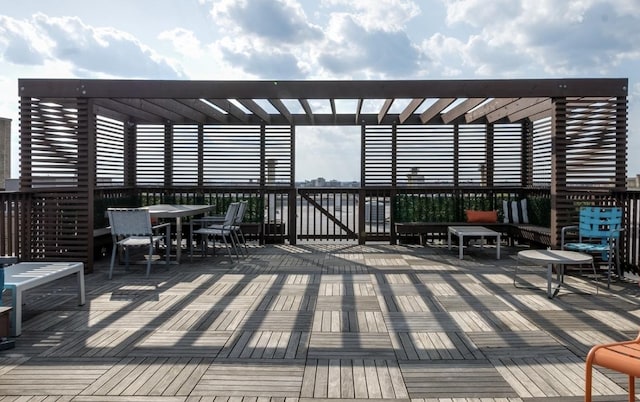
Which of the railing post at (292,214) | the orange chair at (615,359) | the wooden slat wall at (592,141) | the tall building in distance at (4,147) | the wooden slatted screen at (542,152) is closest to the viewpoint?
the orange chair at (615,359)

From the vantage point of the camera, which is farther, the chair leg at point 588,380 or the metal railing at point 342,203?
the metal railing at point 342,203

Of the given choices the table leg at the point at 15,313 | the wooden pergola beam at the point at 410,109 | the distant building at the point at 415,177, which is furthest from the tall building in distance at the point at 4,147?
the table leg at the point at 15,313

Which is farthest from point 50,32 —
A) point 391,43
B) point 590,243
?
point 590,243

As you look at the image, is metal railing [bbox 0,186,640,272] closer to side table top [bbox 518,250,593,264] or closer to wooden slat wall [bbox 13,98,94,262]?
wooden slat wall [bbox 13,98,94,262]

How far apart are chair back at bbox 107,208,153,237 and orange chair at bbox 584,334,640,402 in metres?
4.80

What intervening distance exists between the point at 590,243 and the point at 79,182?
695cm

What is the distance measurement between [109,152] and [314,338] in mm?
6743

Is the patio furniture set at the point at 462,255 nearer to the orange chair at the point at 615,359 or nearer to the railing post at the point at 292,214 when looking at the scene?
the orange chair at the point at 615,359

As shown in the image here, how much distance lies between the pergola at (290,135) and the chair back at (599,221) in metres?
Answer: 0.39

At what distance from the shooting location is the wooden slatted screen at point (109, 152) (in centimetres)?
786

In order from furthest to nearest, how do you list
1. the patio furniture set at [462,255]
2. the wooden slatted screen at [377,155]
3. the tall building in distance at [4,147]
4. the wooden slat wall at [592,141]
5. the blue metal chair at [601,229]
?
1. the tall building in distance at [4,147]
2. the wooden slatted screen at [377,155]
3. the wooden slat wall at [592,141]
4. the blue metal chair at [601,229]
5. the patio furniture set at [462,255]

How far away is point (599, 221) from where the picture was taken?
5176 mm

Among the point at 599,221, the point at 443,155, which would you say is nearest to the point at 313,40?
the point at 443,155

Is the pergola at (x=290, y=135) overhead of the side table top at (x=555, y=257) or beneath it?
overhead
